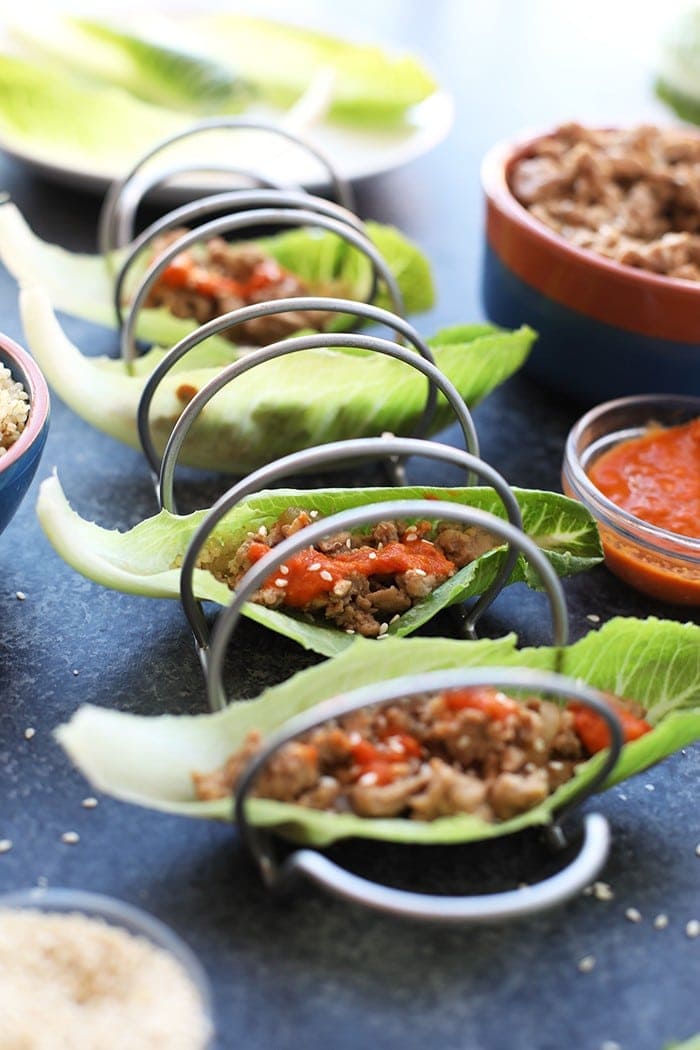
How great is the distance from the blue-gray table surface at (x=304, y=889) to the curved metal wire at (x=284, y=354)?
246mm

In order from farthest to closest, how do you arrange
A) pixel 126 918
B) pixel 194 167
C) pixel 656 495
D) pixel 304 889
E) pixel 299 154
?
1. pixel 299 154
2. pixel 194 167
3. pixel 656 495
4. pixel 304 889
5. pixel 126 918

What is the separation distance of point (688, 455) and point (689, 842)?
770 mm

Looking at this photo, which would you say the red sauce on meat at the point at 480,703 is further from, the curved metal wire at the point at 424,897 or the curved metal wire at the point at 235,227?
the curved metal wire at the point at 235,227

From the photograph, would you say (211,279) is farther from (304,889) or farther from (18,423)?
(304,889)

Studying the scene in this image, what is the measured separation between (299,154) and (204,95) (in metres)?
0.33

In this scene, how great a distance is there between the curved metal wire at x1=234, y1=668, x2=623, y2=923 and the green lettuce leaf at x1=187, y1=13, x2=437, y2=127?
6.96 feet

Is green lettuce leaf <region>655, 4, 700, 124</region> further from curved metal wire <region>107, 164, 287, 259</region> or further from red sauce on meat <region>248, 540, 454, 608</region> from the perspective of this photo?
red sauce on meat <region>248, 540, 454, 608</region>

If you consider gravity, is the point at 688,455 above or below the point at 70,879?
above

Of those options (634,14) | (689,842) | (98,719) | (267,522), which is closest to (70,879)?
(98,719)

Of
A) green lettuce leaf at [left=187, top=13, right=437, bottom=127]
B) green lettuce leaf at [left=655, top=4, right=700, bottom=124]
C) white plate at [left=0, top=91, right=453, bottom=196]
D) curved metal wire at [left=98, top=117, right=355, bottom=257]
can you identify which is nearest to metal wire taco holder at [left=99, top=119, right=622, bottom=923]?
curved metal wire at [left=98, top=117, right=355, bottom=257]

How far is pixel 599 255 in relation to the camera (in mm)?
2201

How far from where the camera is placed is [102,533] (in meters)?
1.73

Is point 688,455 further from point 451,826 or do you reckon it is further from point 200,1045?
point 200,1045

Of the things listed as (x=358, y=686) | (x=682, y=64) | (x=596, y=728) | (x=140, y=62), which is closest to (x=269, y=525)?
(x=358, y=686)
